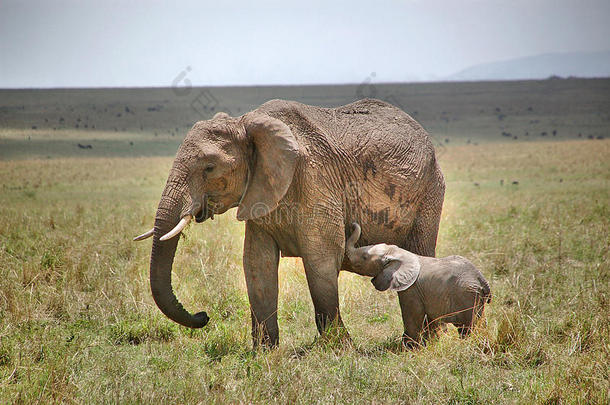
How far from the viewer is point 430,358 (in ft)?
19.5

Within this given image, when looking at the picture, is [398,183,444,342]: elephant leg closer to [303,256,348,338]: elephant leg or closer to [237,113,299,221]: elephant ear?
[303,256,348,338]: elephant leg

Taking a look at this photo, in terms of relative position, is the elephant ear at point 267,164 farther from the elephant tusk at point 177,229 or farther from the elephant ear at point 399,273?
the elephant ear at point 399,273

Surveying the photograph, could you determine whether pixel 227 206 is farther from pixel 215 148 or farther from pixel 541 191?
pixel 541 191

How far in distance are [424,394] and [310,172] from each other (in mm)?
2281

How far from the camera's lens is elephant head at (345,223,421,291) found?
6.37 meters

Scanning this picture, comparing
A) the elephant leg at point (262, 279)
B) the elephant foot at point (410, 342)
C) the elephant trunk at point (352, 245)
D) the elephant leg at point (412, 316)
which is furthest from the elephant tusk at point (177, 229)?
the elephant foot at point (410, 342)

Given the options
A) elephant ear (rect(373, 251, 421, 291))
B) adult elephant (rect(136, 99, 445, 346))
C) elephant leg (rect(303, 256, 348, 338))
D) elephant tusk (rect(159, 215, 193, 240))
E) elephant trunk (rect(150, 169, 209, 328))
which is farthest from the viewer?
elephant ear (rect(373, 251, 421, 291))

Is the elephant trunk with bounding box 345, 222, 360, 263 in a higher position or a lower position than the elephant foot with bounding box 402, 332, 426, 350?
higher

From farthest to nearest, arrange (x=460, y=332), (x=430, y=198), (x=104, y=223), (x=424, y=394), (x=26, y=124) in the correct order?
(x=26, y=124)
(x=104, y=223)
(x=430, y=198)
(x=460, y=332)
(x=424, y=394)

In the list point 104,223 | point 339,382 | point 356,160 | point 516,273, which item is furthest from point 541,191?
point 339,382

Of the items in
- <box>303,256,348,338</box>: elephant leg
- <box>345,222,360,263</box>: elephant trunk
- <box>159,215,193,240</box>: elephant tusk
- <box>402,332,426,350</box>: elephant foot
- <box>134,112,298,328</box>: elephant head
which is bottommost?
<box>402,332,426,350</box>: elephant foot

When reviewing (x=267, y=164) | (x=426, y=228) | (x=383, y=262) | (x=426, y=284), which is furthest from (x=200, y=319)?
(x=426, y=228)

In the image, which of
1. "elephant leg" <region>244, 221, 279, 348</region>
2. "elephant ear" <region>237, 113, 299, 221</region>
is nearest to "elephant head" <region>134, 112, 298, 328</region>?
"elephant ear" <region>237, 113, 299, 221</region>

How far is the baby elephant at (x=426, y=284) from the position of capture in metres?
6.22
